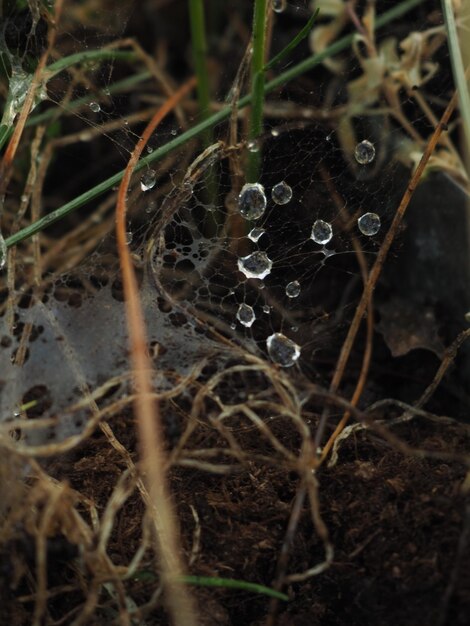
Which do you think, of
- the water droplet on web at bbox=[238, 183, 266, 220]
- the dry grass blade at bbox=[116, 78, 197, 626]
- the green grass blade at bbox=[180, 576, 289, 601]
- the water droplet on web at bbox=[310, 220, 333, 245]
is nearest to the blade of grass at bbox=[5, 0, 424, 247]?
the dry grass blade at bbox=[116, 78, 197, 626]

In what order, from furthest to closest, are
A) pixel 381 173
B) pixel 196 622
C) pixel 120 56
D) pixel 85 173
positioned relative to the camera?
pixel 85 173, pixel 120 56, pixel 381 173, pixel 196 622

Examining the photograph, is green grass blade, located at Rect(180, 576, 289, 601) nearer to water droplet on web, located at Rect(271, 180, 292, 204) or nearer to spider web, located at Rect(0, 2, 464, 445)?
spider web, located at Rect(0, 2, 464, 445)

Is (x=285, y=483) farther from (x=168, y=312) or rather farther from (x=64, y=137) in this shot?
(x=64, y=137)

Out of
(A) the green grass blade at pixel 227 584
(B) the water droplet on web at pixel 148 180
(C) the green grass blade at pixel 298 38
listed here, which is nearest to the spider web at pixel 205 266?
(B) the water droplet on web at pixel 148 180

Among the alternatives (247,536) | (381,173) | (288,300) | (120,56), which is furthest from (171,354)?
(120,56)

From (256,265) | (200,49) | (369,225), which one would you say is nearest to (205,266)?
(256,265)

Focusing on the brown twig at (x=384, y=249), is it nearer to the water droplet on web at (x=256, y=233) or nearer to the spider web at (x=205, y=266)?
the spider web at (x=205, y=266)
